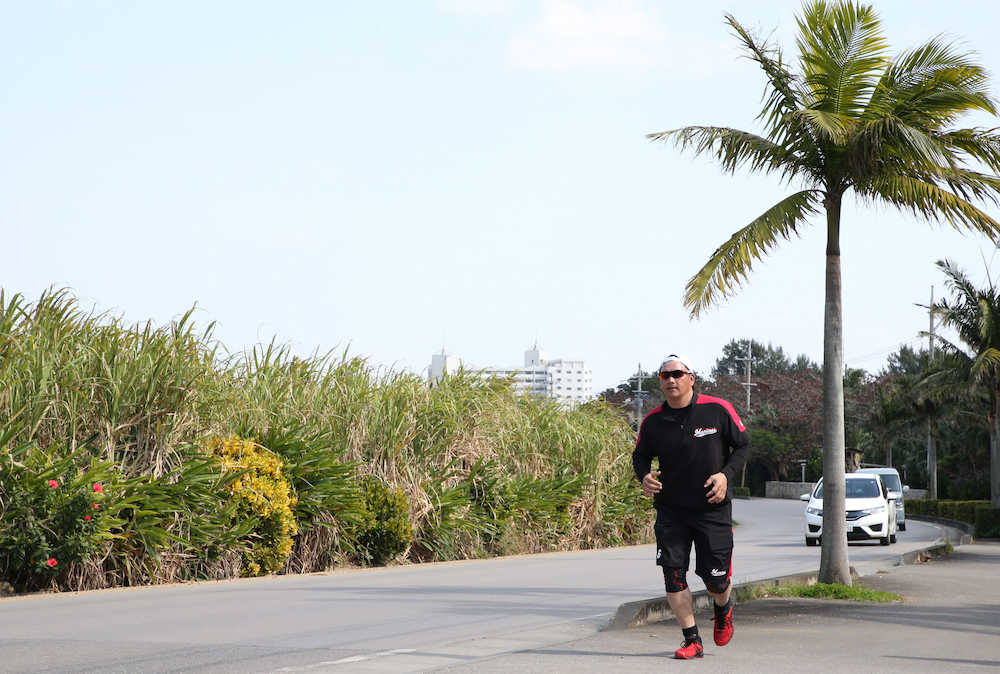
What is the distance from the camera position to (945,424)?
57562mm

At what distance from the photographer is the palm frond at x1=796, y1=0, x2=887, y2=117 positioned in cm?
1241

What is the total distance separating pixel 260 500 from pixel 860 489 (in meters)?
17.4

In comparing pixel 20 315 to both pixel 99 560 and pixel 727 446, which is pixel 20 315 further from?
pixel 727 446

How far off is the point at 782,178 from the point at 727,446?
6171 mm

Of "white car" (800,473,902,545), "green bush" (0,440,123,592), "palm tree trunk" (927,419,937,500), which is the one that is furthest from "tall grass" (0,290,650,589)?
"palm tree trunk" (927,419,937,500)

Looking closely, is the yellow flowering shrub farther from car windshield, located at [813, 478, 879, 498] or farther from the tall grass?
car windshield, located at [813, 478, 879, 498]

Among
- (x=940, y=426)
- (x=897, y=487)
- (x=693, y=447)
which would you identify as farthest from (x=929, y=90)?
(x=940, y=426)

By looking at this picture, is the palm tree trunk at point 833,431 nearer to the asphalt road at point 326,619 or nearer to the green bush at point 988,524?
the asphalt road at point 326,619

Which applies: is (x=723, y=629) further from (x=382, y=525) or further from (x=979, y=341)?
(x=979, y=341)

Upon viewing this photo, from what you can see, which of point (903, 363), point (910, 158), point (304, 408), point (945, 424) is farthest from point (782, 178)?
point (903, 363)

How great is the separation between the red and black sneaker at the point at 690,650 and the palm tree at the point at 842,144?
528cm

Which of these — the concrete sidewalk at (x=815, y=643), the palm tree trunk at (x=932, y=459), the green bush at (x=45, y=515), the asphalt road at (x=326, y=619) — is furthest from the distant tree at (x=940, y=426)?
the green bush at (x=45, y=515)

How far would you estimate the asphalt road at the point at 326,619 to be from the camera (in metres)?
8.03

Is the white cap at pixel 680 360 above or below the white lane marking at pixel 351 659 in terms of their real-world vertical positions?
above
